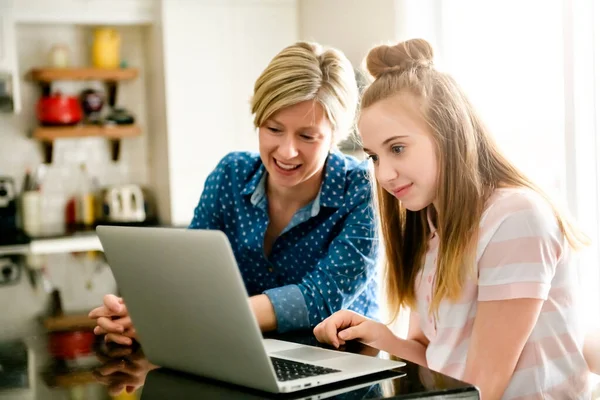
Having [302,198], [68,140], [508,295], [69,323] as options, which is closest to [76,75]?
[68,140]

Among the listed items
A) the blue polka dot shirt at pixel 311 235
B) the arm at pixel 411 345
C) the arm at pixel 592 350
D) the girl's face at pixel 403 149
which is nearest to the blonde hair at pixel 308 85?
the blue polka dot shirt at pixel 311 235

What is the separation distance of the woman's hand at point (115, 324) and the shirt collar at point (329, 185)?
0.51 m

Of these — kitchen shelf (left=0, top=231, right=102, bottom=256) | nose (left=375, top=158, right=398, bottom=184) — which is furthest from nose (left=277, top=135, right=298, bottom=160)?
kitchen shelf (left=0, top=231, right=102, bottom=256)

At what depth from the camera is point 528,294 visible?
3.87ft

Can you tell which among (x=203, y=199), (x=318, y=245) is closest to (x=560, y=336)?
(x=318, y=245)

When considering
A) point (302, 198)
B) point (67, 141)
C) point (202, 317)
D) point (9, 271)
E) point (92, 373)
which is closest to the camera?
point (202, 317)


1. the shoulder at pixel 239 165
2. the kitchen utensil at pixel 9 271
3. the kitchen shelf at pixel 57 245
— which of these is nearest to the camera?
the shoulder at pixel 239 165

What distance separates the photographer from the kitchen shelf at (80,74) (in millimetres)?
4047

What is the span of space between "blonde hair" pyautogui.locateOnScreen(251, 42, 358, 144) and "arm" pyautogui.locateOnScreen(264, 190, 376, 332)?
0.62ft

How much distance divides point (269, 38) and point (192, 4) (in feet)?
→ 1.47

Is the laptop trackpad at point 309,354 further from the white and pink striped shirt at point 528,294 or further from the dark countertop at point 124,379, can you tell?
the white and pink striped shirt at point 528,294

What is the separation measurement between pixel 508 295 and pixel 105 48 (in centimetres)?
345

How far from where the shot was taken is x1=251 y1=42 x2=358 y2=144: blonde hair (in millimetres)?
1648

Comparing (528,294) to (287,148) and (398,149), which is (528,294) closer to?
(398,149)
